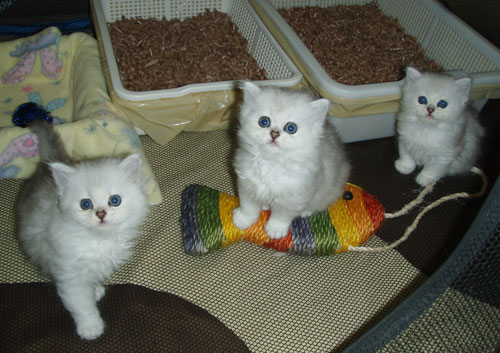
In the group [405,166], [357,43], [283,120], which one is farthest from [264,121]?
[357,43]

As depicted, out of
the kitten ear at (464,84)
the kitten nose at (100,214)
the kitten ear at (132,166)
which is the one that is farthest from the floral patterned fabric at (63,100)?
the kitten ear at (464,84)

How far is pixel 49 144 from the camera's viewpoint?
4.86ft

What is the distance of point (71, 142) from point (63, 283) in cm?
68

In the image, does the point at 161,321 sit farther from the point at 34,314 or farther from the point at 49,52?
the point at 49,52

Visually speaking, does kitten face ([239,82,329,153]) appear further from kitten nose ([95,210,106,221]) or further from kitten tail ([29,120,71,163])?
kitten tail ([29,120,71,163])

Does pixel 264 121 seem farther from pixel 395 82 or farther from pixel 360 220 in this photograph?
pixel 395 82

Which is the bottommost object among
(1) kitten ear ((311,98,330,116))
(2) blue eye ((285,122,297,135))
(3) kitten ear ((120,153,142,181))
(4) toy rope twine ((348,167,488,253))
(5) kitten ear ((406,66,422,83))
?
(4) toy rope twine ((348,167,488,253))

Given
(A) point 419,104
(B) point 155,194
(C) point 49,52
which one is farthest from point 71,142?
(A) point 419,104

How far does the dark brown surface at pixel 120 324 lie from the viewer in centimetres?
139

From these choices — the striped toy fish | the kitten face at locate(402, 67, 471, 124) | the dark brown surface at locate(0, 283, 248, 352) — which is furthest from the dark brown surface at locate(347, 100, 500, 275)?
the dark brown surface at locate(0, 283, 248, 352)

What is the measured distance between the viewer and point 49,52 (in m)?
2.26

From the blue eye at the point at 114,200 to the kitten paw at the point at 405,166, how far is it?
150 cm

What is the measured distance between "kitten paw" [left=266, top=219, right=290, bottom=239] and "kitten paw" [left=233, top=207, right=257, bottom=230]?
0.24 feet

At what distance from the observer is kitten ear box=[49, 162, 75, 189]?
1.17 m
